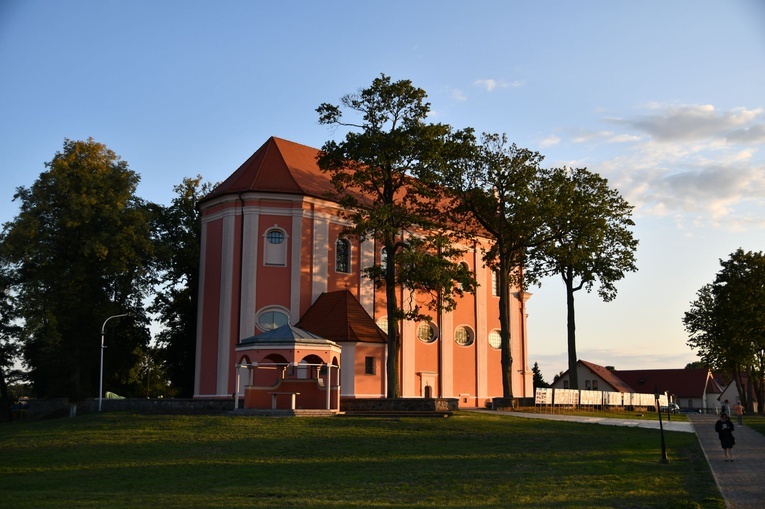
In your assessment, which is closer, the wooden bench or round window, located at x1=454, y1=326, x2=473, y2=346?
the wooden bench

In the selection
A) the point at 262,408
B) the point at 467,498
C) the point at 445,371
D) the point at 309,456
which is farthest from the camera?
the point at 445,371

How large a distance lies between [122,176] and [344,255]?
13484 mm

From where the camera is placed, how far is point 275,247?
137 ft

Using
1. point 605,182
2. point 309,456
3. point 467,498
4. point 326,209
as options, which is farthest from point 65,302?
point 467,498

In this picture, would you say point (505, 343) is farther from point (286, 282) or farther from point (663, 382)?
point (663, 382)

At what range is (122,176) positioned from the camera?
148ft

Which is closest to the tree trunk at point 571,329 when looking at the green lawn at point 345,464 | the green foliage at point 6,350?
the green lawn at point 345,464

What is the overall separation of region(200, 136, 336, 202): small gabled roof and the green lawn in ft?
49.4

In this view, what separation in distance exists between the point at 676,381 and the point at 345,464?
8482 cm

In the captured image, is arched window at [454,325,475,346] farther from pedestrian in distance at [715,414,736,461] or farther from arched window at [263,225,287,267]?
pedestrian in distance at [715,414,736,461]

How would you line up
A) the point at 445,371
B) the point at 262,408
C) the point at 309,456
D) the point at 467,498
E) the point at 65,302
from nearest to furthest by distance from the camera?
1. the point at 467,498
2. the point at 309,456
3. the point at 262,408
4. the point at 65,302
5. the point at 445,371

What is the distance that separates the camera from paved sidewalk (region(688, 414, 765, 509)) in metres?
15.2

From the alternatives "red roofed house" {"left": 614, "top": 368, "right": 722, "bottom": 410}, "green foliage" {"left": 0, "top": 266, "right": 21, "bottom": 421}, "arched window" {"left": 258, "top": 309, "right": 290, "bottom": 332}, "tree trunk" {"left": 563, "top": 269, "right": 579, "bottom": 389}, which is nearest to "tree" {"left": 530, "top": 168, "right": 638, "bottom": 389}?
"tree trunk" {"left": 563, "top": 269, "right": 579, "bottom": 389}

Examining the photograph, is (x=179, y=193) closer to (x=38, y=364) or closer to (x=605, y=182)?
(x=38, y=364)
